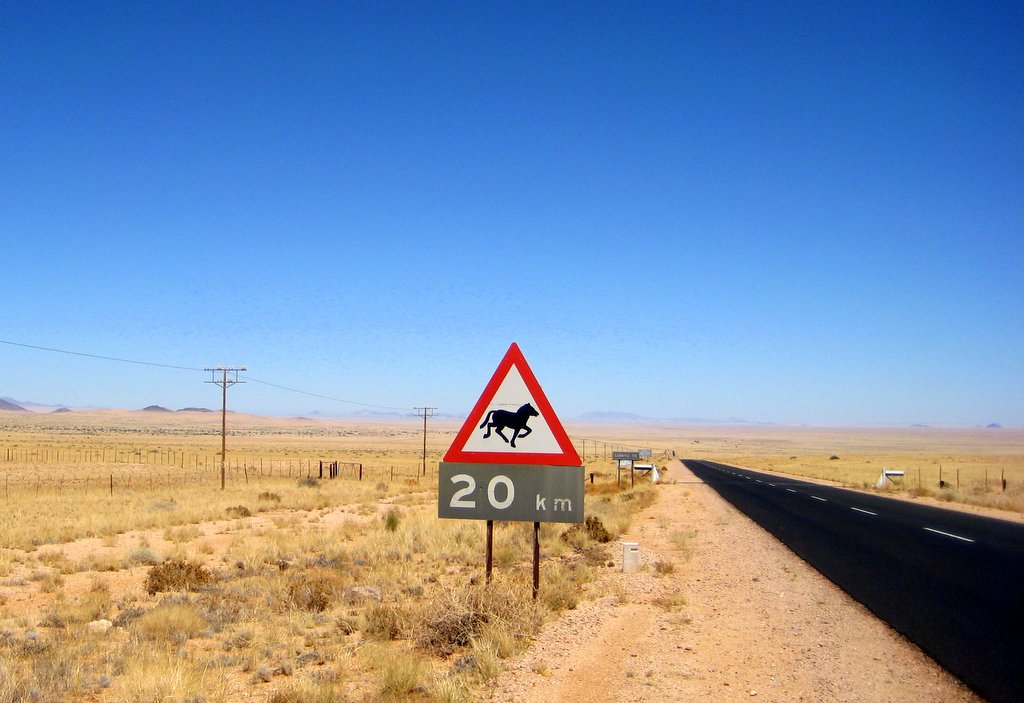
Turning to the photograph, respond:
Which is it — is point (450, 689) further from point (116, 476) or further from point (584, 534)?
point (116, 476)

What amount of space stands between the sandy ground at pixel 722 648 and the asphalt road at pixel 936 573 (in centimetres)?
32

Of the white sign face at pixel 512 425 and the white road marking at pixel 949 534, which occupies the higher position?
the white sign face at pixel 512 425

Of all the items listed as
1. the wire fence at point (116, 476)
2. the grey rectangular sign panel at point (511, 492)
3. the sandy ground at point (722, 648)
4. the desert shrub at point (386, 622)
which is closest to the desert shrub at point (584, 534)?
the sandy ground at point (722, 648)

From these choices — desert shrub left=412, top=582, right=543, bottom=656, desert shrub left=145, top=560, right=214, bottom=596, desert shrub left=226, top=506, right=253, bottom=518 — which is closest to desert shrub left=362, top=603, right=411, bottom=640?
desert shrub left=412, top=582, right=543, bottom=656

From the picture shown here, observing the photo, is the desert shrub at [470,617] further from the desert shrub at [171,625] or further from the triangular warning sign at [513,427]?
the desert shrub at [171,625]

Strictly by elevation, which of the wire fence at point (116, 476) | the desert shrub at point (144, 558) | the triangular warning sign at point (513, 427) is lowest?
the wire fence at point (116, 476)

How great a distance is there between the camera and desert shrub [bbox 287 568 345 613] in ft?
32.6

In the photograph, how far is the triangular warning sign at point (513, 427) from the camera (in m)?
7.32

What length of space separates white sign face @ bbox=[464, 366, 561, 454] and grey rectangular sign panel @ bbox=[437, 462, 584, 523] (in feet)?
0.64

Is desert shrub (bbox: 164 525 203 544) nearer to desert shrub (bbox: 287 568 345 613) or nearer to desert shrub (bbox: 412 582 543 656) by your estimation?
desert shrub (bbox: 287 568 345 613)

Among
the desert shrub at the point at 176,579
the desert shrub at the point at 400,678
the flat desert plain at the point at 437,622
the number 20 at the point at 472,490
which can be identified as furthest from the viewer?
the desert shrub at the point at 176,579

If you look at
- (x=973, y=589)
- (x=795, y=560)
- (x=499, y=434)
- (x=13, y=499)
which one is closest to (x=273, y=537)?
(x=795, y=560)

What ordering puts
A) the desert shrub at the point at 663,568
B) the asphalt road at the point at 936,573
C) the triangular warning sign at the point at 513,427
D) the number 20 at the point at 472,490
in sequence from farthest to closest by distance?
the desert shrub at the point at 663,568 → the number 20 at the point at 472,490 → the triangular warning sign at the point at 513,427 → the asphalt road at the point at 936,573

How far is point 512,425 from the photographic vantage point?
295 inches
